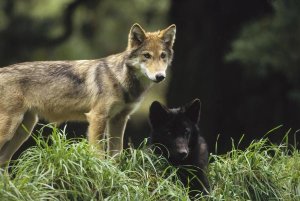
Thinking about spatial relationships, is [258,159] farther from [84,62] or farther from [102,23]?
[102,23]

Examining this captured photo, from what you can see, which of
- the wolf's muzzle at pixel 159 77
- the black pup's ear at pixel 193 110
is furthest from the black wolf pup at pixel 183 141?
the wolf's muzzle at pixel 159 77

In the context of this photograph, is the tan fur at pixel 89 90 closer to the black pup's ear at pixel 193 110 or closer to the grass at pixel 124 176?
the black pup's ear at pixel 193 110

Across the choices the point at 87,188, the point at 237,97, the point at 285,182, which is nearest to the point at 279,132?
the point at 237,97

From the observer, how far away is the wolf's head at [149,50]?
10.4 metres

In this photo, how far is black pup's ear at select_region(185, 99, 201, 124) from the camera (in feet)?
30.2

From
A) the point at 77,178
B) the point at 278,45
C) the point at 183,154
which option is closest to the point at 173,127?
the point at 183,154

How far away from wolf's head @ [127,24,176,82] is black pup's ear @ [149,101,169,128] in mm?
1144

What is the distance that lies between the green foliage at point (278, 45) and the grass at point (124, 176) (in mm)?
4726

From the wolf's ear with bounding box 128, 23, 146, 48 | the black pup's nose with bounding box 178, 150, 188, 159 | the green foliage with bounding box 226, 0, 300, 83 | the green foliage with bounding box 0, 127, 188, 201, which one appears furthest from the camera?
the green foliage with bounding box 226, 0, 300, 83

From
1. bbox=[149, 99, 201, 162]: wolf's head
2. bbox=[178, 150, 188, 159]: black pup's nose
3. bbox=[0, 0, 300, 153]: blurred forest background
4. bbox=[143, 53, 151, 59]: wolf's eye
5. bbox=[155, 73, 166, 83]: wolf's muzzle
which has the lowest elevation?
bbox=[0, 0, 300, 153]: blurred forest background

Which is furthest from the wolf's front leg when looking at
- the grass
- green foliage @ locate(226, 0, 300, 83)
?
green foliage @ locate(226, 0, 300, 83)

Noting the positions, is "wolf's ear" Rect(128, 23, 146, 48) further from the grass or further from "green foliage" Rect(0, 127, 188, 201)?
"green foliage" Rect(0, 127, 188, 201)

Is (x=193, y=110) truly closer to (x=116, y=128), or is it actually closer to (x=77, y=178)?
(x=116, y=128)

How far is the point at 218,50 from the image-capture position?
16.8 meters
